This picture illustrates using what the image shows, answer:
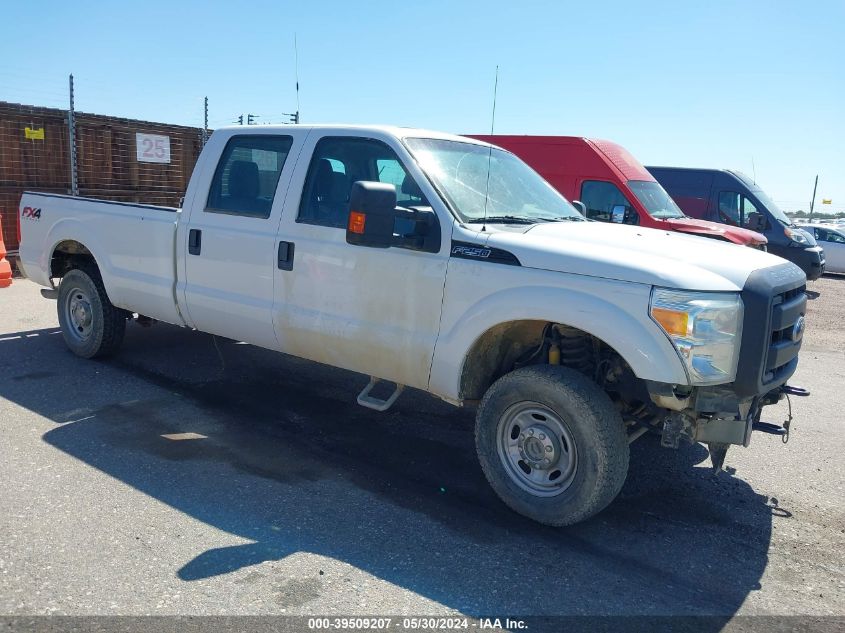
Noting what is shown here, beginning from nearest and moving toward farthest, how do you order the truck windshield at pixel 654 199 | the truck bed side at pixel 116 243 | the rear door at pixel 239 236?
1. the rear door at pixel 239 236
2. the truck bed side at pixel 116 243
3. the truck windshield at pixel 654 199

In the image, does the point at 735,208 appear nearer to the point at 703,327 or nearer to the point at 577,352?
the point at 577,352

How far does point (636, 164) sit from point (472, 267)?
838cm

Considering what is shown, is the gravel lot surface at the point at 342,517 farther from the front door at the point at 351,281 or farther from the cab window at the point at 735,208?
the cab window at the point at 735,208

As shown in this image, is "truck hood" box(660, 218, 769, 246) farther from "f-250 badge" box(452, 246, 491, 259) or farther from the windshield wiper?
"f-250 badge" box(452, 246, 491, 259)

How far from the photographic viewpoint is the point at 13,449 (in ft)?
15.6

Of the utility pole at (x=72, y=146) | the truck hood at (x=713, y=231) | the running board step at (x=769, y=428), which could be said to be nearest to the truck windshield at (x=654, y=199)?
the truck hood at (x=713, y=231)

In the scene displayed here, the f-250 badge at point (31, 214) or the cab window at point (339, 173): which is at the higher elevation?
the cab window at point (339, 173)

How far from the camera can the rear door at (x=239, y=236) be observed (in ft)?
17.2

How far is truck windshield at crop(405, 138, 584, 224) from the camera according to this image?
15.1ft

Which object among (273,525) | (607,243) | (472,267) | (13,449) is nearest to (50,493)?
(13,449)

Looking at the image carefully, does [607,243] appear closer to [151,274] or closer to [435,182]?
[435,182]

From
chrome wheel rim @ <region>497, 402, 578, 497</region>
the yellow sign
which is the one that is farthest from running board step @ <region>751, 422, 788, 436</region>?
the yellow sign

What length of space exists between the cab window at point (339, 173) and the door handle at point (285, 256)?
0.64 feet

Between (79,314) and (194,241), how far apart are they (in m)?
2.00
